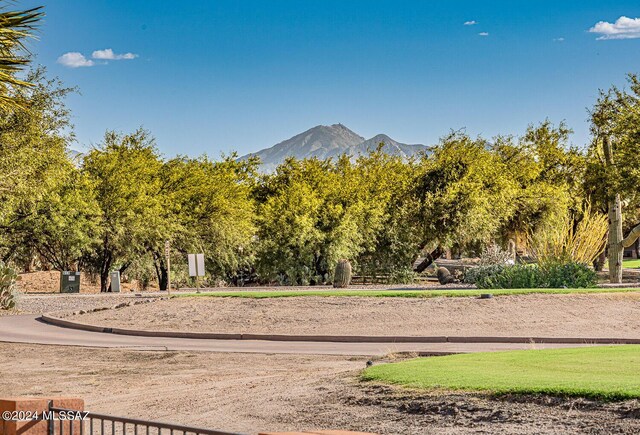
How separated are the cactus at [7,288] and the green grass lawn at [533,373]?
23.9 m

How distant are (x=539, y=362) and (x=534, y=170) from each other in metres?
46.9

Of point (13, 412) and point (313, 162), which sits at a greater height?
point (313, 162)

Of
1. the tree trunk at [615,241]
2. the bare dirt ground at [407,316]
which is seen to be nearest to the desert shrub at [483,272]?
the tree trunk at [615,241]

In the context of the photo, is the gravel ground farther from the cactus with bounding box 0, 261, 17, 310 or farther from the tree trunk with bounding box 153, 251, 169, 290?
the tree trunk with bounding box 153, 251, 169, 290

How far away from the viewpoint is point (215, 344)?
25297mm

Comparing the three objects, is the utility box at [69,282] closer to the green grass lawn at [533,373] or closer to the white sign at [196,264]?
the white sign at [196,264]

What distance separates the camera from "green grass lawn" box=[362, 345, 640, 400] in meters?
12.5

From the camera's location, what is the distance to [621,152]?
159 feet

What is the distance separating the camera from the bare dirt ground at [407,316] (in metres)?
26.2

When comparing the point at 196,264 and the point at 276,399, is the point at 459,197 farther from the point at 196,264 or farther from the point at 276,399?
the point at 276,399

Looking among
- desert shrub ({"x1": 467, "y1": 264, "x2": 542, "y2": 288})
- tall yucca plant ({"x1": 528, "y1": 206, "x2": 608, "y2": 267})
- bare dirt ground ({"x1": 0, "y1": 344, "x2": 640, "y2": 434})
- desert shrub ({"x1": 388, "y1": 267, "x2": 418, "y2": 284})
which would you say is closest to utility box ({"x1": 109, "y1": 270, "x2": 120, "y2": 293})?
desert shrub ({"x1": 388, "y1": 267, "x2": 418, "y2": 284})

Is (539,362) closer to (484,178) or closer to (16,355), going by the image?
(16,355)

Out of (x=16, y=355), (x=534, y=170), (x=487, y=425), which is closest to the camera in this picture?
(x=487, y=425)

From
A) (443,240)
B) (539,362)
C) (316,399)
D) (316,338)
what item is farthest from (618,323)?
(443,240)
